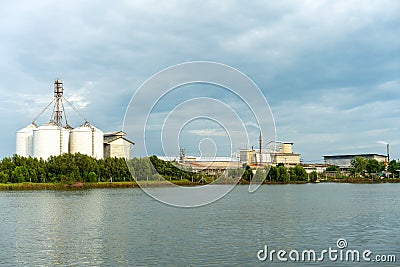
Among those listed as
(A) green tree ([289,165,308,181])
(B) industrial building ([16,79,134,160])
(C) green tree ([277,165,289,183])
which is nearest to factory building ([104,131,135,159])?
(B) industrial building ([16,79,134,160])

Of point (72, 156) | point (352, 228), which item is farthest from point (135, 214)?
point (72, 156)

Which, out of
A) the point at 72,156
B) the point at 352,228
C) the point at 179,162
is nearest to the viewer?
the point at 352,228

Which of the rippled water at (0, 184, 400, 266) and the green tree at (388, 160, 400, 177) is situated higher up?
the green tree at (388, 160, 400, 177)

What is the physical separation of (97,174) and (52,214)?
30.5 m

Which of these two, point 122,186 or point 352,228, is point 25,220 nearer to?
point 352,228

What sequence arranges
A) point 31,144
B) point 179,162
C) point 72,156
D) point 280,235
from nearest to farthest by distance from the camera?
1. point 280,235
2. point 72,156
3. point 31,144
4. point 179,162

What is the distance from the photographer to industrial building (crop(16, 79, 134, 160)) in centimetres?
5325

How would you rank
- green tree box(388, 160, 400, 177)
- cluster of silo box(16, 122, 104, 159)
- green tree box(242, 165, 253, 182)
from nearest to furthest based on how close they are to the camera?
A: cluster of silo box(16, 122, 104, 159)
green tree box(242, 165, 253, 182)
green tree box(388, 160, 400, 177)

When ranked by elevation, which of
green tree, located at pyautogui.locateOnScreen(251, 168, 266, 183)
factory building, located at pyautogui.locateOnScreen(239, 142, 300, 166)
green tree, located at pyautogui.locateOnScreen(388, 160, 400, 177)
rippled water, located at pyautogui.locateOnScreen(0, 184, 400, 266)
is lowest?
rippled water, located at pyautogui.locateOnScreen(0, 184, 400, 266)

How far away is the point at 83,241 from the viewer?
14.4 meters

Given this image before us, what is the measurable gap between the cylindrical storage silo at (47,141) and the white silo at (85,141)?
1.99 metres

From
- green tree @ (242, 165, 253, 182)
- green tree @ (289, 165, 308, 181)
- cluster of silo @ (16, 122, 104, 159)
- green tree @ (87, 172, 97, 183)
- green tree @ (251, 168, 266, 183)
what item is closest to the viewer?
green tree @ (87, 172, 97, 183)

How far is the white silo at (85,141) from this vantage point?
55875 mm

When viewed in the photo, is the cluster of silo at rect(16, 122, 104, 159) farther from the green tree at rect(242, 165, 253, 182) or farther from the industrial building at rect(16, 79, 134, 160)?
the green tree at rect(242, 165, 253, 182)
